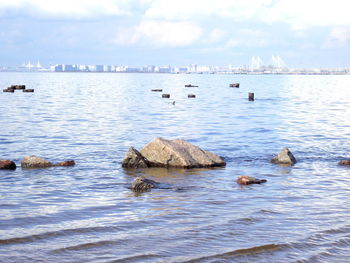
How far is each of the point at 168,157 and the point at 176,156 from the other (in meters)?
0.32

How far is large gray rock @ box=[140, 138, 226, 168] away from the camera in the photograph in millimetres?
19469

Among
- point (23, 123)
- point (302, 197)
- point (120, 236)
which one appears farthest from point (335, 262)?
point (23, 123)

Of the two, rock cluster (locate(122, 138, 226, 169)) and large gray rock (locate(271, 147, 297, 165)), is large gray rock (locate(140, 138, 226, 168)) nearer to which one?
rock cluster (locate(122, 138, 226, 169))

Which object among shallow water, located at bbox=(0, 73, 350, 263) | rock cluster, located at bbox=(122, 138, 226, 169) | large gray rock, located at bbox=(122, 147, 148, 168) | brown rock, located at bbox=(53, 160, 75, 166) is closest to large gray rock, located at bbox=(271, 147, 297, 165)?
shallow water, located at bbox=(0, 73, 350, 263)

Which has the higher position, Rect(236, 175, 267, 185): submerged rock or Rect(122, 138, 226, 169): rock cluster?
Rect(122, 138, 226, 169): rock cluster

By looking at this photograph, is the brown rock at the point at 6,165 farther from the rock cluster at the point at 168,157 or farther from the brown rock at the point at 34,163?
the rock cluster at the point at 168,157

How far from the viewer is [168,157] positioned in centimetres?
1953

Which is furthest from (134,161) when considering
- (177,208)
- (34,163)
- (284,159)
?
(177,208)

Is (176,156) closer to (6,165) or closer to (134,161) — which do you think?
(134,161)

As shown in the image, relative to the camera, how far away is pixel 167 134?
31656 mm

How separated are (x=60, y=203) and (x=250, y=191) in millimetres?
5596

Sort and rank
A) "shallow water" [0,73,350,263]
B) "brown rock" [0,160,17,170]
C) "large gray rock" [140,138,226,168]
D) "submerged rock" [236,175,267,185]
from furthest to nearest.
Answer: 1. "large gray rock" [140,138,226,168]
2. "brown rock" [0,160,17,170]
3. "submerged rock" [236,175,267,185]
4. "shallow water" [0,73,350,263]

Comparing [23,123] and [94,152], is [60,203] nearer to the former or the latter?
[94,152]

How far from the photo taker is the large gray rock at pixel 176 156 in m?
19.5
